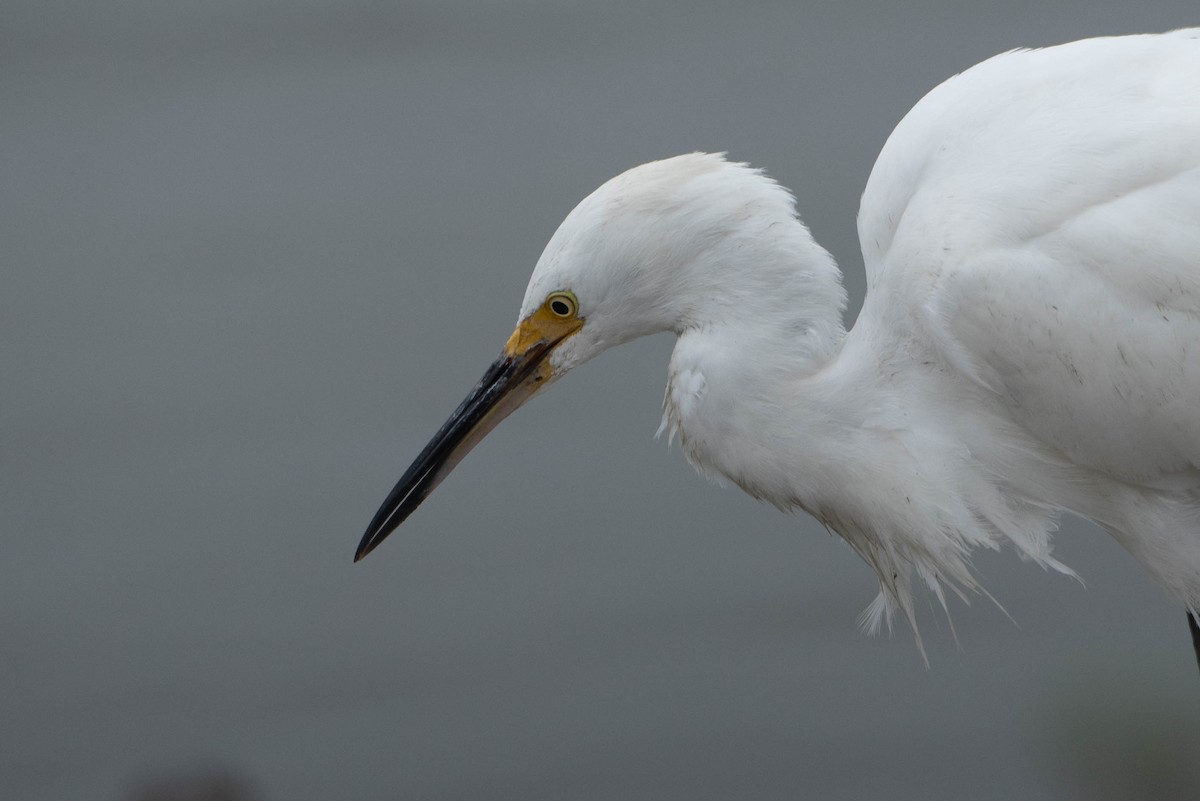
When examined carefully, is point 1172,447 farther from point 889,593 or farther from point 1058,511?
point 889,593

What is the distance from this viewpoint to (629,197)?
142 cm

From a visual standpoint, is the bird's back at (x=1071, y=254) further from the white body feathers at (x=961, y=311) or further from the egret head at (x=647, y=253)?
the egret head at (x=647, y=253)

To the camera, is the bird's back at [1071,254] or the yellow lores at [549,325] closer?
the bird's back at [1071,254]

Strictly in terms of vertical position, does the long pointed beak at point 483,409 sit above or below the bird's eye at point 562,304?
below

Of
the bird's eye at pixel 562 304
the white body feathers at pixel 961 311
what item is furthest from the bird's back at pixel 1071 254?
the bird's eye at pixel 562 304

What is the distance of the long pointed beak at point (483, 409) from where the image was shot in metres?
1.51

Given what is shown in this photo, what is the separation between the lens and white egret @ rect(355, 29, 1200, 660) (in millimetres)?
1365

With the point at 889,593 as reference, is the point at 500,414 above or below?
above

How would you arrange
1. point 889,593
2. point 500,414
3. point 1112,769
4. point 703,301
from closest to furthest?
point 703,301, point 500,414, point 889,593, point 1112,769

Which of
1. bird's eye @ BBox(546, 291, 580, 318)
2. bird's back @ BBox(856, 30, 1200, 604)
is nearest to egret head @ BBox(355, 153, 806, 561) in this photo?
bird's eye @ BBox(546, 291, 580, 318)

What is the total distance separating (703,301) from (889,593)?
0.54 m

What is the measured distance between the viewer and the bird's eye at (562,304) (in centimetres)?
146

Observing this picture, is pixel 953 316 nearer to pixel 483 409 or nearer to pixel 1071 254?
pixel 1071 254

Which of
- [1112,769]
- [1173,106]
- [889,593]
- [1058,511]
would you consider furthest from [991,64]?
[1112,769]
